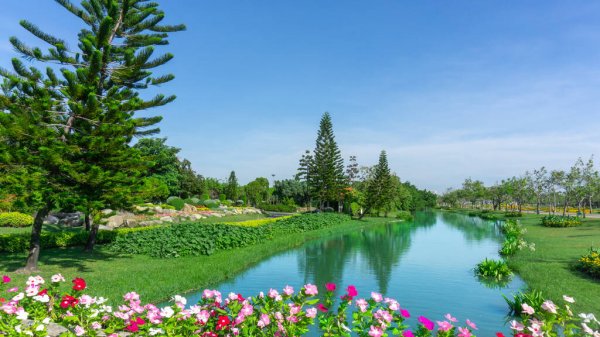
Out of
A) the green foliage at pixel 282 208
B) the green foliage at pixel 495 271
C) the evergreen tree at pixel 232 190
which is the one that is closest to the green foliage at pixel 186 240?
the green foliage at pixel 495 271

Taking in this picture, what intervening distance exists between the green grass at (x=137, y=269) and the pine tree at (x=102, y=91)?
1.42 meters

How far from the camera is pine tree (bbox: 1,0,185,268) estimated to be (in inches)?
433

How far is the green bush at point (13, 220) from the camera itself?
1996 centimetres

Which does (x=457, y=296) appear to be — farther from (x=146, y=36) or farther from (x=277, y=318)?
(x=146, y=36)

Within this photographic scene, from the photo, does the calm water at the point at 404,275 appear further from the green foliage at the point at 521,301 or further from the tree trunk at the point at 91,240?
the tree trunk at the point at 91,240

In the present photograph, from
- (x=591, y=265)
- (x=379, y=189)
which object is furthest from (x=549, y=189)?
(x=591, y=265)

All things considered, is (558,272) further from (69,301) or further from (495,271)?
(69,301)

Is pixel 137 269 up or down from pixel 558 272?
down

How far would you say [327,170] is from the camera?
145 feet

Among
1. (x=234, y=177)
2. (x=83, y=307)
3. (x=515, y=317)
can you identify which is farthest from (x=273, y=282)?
(x=234, y=177)

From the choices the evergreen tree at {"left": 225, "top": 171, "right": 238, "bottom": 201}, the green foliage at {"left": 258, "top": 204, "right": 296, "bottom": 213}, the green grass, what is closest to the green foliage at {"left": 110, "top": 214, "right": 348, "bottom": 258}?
the green grass

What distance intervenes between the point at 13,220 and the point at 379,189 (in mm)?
33849

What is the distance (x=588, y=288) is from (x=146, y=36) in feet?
52.4

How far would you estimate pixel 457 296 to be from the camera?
36.4 feet
